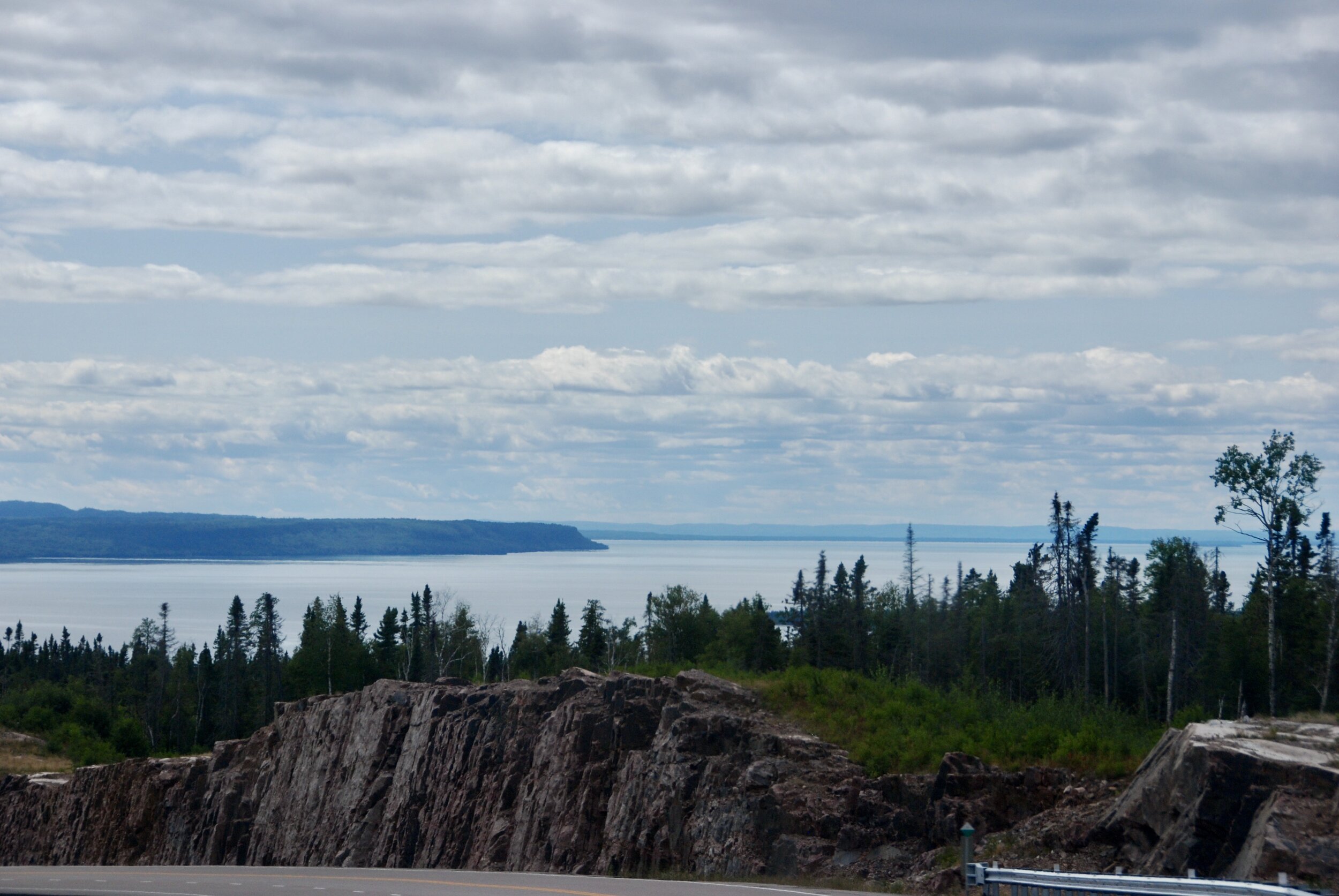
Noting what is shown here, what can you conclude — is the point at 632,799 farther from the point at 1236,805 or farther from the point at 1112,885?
the point at 1112,885

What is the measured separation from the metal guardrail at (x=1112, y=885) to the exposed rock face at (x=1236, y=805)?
335 centimetres

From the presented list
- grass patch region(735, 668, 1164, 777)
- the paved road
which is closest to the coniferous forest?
grass patch region(735, 668, 1164, 777)

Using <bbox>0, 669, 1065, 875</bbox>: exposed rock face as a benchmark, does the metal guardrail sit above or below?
above

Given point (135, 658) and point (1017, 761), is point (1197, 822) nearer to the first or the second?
point (1017, 761)

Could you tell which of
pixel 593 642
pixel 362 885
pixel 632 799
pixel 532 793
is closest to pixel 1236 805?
pixel 362 885

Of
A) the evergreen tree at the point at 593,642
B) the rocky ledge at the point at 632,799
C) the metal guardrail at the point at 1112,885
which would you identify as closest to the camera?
the metal guardrail at the point at 1112,885

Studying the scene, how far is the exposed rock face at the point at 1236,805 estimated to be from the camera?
19.0 m

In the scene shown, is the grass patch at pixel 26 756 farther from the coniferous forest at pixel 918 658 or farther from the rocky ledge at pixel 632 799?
the rocky ledge at pixel 632 799

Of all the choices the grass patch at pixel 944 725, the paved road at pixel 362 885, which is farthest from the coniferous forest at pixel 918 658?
the paved road at pixel 362 885

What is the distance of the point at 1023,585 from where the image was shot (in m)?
111

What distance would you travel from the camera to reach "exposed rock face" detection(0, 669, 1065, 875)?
95.2ft

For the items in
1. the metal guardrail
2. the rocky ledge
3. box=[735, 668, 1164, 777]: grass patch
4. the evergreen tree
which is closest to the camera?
the metal guardrail

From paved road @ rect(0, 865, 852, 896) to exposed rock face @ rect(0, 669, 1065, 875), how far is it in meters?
5.57

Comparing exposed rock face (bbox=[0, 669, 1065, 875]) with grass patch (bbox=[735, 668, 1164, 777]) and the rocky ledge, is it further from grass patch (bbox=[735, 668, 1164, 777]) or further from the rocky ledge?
grass patch (bbox=[735, 668, 1164, 777])
